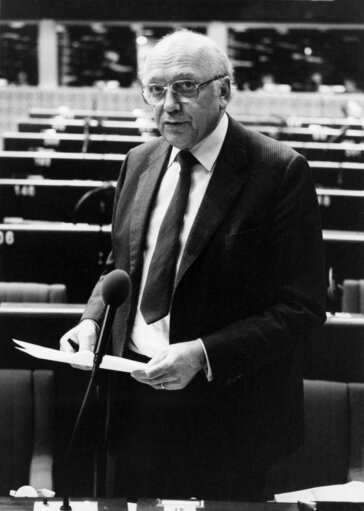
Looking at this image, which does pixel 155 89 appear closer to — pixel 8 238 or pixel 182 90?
pixel 182 90

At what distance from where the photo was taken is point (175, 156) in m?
1.55

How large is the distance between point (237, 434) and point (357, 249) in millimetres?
2326

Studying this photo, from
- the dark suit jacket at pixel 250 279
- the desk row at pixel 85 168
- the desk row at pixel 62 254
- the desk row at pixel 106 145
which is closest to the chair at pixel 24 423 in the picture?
the dark suit jacket at pixel 250 279

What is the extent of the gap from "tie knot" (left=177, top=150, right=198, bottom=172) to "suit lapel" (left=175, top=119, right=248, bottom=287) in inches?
1.9

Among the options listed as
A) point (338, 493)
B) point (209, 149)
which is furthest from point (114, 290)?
point (338, 493)

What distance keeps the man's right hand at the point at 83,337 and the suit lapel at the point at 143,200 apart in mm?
128

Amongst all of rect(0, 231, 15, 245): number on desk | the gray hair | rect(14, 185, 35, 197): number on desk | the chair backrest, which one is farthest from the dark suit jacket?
rect(14, 185, 35, 197): number on desk

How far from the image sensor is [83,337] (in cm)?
149

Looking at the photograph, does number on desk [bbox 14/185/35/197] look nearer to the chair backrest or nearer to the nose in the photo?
the chair backrest

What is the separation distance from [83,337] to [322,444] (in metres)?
1.08

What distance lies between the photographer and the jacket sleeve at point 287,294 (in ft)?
4.61

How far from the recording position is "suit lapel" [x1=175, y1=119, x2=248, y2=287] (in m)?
1.43

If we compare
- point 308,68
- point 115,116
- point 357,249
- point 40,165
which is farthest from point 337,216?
point 308,68

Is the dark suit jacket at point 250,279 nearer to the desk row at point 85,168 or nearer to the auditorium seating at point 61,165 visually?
the desk row at point 85,168
